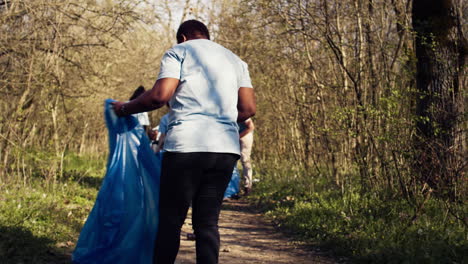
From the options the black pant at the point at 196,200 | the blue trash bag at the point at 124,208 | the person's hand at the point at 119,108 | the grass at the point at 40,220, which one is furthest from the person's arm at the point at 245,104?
the grass at the point at 40,220

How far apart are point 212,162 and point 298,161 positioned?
9.26 meters

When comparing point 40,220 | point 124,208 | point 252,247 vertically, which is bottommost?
point 252,247

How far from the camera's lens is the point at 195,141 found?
11.1ft

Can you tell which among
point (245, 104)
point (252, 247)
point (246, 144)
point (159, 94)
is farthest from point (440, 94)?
point (246, 144)

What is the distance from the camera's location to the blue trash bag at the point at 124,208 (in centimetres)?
438

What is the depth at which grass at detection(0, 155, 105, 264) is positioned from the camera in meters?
4.94

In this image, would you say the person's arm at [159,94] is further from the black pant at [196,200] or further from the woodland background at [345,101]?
the woodland background at [345,101]

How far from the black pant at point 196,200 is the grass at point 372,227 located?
75.5 inches

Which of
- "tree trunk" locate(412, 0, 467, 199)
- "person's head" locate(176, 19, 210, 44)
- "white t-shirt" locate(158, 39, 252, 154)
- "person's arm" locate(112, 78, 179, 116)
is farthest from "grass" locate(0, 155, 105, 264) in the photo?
"tree trunk" locate(412, 0, 467, 199)

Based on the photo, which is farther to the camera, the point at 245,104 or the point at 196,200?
the point at 245,104

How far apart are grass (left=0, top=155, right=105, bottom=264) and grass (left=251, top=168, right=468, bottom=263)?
2635mm

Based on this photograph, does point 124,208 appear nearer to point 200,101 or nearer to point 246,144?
point 200,101

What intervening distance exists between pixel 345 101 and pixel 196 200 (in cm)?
521

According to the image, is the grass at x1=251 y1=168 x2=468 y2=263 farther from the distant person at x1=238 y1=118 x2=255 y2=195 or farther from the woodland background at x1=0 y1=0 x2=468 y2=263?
the distant person at x1=238 y1=118 x2=255 y2=195
